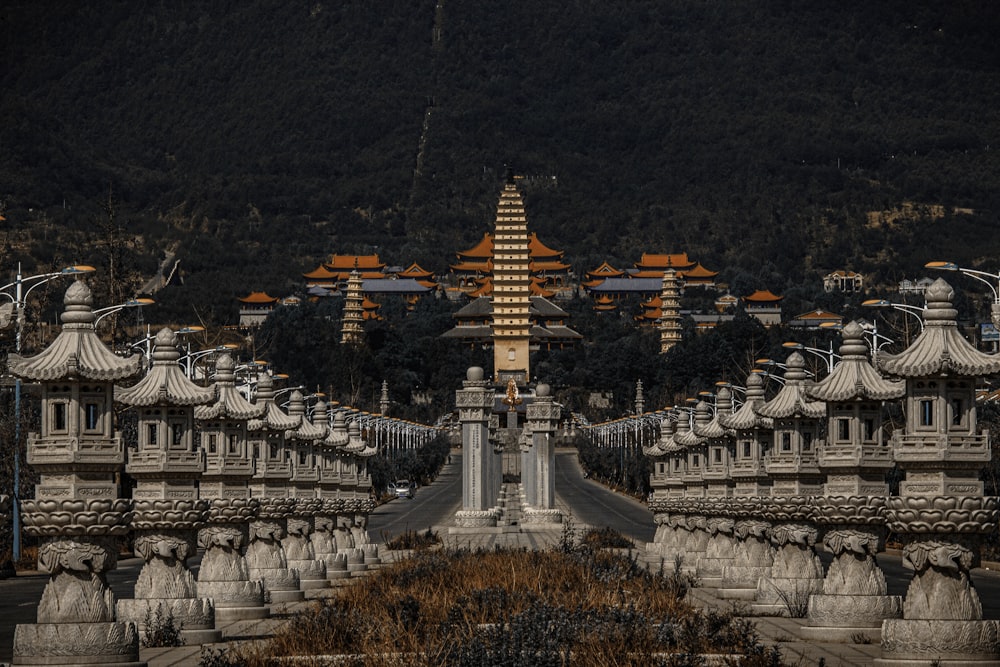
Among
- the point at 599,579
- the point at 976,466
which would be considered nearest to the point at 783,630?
the point at 599,579

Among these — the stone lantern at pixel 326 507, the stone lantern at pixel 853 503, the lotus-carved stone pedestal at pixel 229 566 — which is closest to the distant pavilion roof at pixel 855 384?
the stone lantern at pixel 853 503

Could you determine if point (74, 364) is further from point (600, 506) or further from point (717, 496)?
point (600, 506)

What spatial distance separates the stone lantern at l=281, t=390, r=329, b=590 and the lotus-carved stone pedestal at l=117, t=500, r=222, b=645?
12198mm

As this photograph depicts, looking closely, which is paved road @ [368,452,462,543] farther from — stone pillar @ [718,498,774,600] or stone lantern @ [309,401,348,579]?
stone pillar @ [718,498,774,600]

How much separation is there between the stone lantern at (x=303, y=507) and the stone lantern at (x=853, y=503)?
15.1 meters

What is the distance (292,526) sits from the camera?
45656 mm

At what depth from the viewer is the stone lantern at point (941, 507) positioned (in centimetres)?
2498

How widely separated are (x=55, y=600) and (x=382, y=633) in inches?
171

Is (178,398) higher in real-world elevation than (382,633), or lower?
higher

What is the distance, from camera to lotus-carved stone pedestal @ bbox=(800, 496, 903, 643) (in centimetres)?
3023

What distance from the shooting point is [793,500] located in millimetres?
34969

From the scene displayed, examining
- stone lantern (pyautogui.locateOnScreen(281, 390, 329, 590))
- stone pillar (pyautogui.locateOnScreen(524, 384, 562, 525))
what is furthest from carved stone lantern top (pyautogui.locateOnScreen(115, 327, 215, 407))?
stone pillar (pyautogui.locateOnScreen(524, 384, 562, 525))

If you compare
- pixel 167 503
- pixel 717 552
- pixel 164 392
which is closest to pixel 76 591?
pixel 167 503

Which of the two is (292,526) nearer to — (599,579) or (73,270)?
(73,270)
